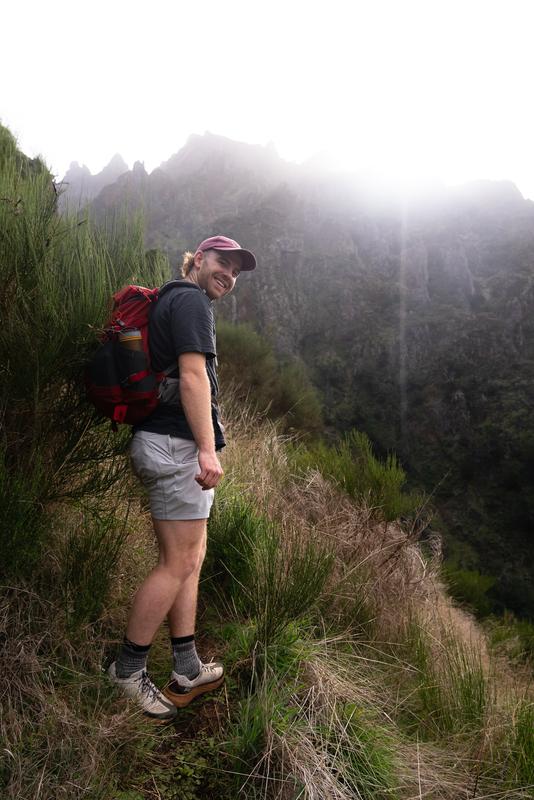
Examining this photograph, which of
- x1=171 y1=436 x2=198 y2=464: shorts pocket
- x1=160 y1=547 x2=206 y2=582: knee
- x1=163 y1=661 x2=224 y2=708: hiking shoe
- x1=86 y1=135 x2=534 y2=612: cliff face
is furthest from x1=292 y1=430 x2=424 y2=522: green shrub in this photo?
x1=86 y1=135 x2=534 y2=612: cliff face

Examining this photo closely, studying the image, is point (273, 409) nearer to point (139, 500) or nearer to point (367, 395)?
point (139, 500)

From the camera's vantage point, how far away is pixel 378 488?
4.64 m

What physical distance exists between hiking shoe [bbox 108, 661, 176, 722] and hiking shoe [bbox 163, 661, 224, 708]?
69mm

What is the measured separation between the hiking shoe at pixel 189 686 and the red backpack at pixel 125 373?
1.05 m

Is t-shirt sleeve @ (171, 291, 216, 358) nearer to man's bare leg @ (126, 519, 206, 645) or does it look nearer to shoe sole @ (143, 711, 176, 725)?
man's bare leg @ (126, 519, 206, 645)

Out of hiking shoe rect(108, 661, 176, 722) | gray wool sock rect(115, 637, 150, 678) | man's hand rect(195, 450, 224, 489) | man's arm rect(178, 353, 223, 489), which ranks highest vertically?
man's arm rect(178, 353, 223, 489)

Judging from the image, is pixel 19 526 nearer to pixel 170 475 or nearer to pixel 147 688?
pixel 170 475

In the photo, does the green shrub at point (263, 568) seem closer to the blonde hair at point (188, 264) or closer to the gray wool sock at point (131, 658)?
the gray wool sock at point (131, 658)

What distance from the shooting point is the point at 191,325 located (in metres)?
1.67

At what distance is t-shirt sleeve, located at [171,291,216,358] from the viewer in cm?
166

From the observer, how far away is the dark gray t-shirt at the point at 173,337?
1682 mm

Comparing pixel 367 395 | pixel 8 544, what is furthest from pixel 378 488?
pixel 367 395

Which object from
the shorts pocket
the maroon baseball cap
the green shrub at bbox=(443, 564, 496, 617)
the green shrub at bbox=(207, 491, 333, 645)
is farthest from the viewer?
the green shrub at bbox=(443, 564, 496, 617)

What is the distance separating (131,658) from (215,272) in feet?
4.95
